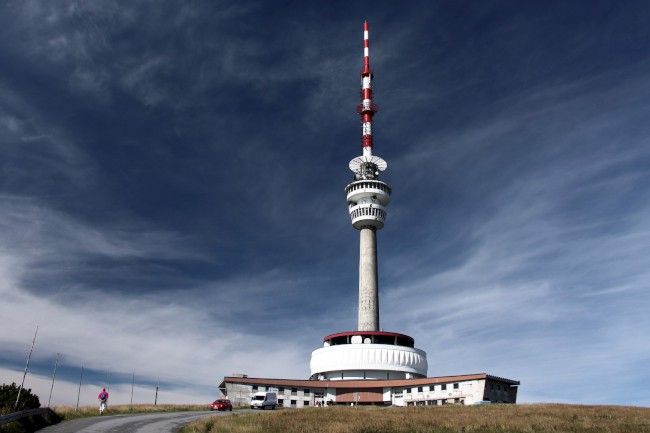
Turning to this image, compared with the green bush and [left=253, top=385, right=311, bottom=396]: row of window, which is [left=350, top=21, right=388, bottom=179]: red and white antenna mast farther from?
the green bush

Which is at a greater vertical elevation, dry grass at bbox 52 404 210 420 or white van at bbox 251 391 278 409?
white van at bbox 251 391 278 409

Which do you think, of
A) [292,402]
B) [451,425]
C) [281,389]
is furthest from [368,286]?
[451,425]

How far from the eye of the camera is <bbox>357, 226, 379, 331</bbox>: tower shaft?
9738 centimetres

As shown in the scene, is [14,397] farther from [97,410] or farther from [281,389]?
[281,389]

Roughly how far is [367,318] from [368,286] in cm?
623

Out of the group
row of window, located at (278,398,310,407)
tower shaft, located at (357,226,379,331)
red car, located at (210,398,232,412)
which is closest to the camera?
red car, located at (210,398,232,412)

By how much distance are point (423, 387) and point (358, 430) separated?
53.2 metres

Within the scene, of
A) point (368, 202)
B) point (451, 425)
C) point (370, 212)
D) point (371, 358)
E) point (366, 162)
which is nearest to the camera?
point (451, 425)

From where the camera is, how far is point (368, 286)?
3922 inches

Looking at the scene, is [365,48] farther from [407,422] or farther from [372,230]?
[407,422]

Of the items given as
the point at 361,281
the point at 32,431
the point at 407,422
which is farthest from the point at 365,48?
the point at 32,431

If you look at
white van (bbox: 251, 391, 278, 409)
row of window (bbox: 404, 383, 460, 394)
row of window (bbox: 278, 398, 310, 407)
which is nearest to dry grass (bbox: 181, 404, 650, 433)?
white van (bbox: 251, 391, 278, 409)

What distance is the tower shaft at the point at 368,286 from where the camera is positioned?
97.4 m

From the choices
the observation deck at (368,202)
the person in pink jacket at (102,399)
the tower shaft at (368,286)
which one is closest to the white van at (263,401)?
the person in pink jacket at (102,399)
